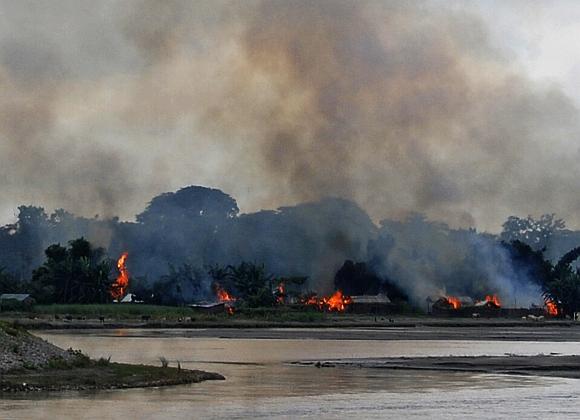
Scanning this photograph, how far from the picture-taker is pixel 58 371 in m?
61.4

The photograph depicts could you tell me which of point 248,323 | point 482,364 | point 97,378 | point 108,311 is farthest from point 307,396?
point 108,311

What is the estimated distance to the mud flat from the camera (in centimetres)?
7619

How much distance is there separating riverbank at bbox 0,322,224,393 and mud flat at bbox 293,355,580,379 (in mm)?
16965

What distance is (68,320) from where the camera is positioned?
560 ft

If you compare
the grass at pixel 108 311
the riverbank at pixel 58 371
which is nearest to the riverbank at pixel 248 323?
the grass at pixel 108 311

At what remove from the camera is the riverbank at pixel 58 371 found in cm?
5797

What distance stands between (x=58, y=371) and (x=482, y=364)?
3274 centimetres

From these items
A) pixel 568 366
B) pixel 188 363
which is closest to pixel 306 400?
pixel 188 363

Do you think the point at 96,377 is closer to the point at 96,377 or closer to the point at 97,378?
the point at 96,377

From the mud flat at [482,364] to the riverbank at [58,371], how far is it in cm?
1696

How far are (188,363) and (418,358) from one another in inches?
741

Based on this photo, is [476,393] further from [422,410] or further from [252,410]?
[252,410]

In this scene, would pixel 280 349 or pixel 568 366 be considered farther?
pixel 280 349

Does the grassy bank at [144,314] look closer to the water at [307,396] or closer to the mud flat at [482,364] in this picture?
the water at [307,396]
